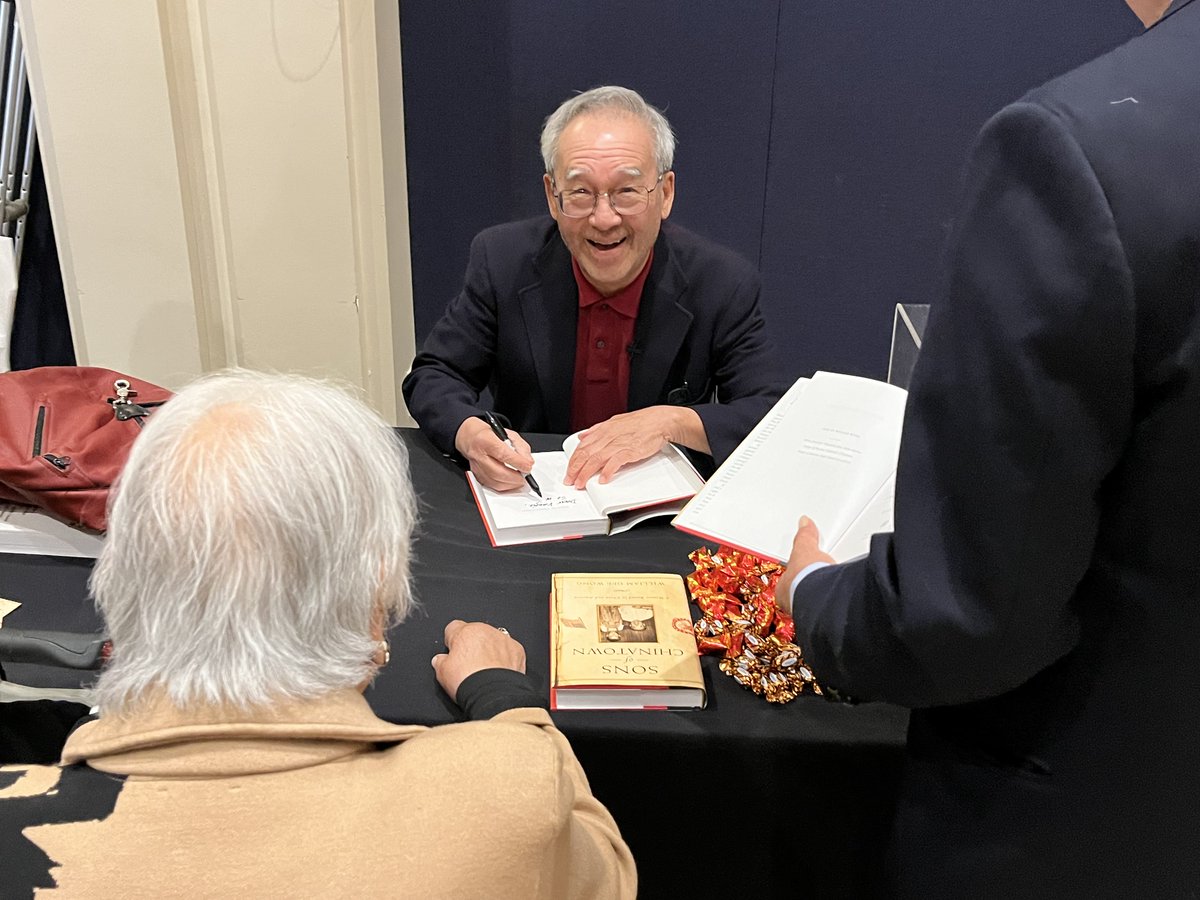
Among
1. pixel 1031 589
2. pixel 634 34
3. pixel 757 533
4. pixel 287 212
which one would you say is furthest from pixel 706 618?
pixel 634 34

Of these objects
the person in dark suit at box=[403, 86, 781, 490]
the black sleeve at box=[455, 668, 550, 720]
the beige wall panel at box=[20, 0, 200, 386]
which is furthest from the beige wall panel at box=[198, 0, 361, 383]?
the black sleeve at box=[455, 668, 550, 720]

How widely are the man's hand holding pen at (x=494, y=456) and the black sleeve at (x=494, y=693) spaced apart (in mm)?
529

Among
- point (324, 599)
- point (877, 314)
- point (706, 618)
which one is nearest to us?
point (324, 599)

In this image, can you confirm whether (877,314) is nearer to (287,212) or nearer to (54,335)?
(287,212)

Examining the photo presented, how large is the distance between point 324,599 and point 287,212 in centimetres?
236

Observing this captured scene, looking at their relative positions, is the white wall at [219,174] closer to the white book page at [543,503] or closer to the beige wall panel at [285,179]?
the beige wall panel at [285,179]

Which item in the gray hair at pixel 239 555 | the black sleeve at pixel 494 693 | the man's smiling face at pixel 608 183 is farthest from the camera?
the man's smiling face at pixel 608 183

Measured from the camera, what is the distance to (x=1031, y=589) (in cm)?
76

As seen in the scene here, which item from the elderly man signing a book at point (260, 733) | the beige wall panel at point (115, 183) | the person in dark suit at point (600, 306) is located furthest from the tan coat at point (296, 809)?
the beige wall panel at point (115, 183)

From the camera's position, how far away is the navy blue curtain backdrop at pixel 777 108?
3.09 meters

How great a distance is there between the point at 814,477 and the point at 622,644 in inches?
12.6

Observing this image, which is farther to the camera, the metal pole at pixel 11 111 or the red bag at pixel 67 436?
the metal pole at pixel 11 111

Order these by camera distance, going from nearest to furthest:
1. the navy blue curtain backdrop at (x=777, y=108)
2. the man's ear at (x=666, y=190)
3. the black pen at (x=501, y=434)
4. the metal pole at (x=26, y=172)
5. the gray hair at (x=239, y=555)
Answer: the gray hair at (x=239, y=555) → the black pen at (x=501, y=434) → the man's ear at (x=666, y=190) → the metal pole at (x=26, y=172) → the navy blue curtain backdrop at (x=777, y=108)

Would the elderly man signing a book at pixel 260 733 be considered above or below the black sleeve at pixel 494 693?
above
